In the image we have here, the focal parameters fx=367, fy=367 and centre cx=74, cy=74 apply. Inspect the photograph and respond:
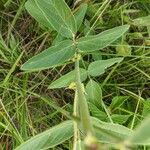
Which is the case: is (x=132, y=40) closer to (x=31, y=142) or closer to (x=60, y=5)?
(x=60, y=5)

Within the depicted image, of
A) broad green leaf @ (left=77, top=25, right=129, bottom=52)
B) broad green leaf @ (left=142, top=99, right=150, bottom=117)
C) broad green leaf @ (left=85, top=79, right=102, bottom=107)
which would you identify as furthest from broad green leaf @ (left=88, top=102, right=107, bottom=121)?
broad green leaf @ (left=77, top=25, right=129, bottom=52)

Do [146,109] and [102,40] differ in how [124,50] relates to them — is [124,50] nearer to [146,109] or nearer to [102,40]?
[146,109]

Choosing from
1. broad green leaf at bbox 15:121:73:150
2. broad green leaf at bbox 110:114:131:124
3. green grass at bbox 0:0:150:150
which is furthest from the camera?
green grass at bbox 0:0:150:150

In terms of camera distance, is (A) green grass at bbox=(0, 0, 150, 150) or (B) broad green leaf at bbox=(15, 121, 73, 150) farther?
(A) green grass at bbox=(0, 0, 150, 150)

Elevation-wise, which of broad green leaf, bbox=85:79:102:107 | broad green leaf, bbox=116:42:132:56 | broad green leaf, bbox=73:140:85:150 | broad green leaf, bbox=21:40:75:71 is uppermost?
broad green leaf, bbox=21:40:75:71

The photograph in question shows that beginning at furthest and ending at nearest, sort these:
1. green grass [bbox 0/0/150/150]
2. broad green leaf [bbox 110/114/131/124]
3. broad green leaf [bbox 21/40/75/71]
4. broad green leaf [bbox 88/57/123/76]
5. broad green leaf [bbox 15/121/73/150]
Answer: green grass [bbox 0/0/150/150]
broad green leaf [bbox 110/114/131/124]
broad green leaf [bbox 88/57/123/76]
broad green leaf [bbox 21/40/75/71]
broad green leaf [bbox 15/121/73/150]

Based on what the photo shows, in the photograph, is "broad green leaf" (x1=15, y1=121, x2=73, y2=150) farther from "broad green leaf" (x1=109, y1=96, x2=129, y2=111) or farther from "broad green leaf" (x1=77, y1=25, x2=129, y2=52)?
"broad green leaf" (x1=109, y1=96, x2=129, y2=111)
